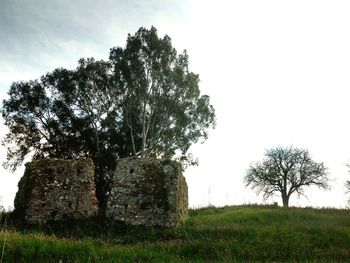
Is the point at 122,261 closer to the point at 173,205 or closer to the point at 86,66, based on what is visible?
the point at 173,205

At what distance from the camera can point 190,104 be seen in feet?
118

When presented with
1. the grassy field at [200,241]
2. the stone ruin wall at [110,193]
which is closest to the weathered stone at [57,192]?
the stone ruin wall at [110,193]

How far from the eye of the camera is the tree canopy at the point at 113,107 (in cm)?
3416

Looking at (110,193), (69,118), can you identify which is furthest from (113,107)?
(110,193)

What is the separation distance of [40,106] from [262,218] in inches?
901

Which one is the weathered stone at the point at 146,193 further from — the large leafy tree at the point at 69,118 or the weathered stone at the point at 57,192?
the large leafy tree at the point at 69,118

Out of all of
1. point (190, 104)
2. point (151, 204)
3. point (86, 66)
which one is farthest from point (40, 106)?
point (151, 204)

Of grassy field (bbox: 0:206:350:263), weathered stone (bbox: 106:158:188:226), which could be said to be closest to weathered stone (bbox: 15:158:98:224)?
grassy field (bbox: 0:206:350:263)

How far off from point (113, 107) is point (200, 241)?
22255 millimetres

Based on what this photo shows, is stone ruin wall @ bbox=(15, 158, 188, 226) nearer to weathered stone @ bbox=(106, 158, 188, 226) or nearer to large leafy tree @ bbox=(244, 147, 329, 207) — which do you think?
weathered stone @ bbox=(106, 158, 188, 226)

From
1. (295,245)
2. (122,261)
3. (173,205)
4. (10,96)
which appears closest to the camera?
(122,261)

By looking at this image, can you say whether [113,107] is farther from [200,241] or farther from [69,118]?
[200,241]

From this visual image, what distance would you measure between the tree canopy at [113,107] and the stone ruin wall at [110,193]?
1230 centimetres

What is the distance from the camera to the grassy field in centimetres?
1173
